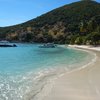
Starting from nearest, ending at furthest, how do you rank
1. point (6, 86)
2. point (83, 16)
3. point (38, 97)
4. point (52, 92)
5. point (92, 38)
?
point (38, 97), point (52, 92), point (6, 86), point (92, 38), point (83, 16)

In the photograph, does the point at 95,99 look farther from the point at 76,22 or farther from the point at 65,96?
the point at 76,22

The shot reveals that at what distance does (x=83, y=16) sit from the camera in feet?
625

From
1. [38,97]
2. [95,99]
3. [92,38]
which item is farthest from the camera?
[92,38]

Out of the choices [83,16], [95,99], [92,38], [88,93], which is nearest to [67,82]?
[88,93]

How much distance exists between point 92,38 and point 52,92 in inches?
3531

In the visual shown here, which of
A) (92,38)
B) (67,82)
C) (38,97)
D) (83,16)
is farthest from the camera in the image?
(83,16)

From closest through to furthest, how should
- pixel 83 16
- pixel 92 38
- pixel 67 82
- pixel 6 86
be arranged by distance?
1. pixel 6 86
2. pixel 67 82
3. pixel 92 38
4. pixel 83 16

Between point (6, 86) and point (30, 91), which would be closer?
point (30, 91)

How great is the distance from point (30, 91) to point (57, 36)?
185 meters

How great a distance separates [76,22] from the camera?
195 m

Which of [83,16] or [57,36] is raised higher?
[83,16]

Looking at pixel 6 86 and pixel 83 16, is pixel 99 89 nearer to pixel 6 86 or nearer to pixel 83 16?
pixel 6 86

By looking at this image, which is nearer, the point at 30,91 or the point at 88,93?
the point at 88,93

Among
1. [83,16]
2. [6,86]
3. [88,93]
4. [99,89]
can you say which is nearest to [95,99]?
[88,93]
